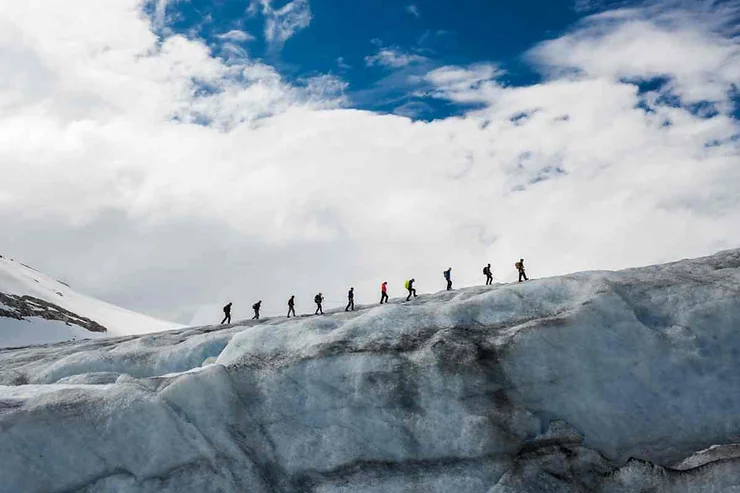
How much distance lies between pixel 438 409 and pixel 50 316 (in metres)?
113

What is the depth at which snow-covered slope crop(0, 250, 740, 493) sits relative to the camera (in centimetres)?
1560

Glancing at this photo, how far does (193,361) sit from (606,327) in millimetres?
15159

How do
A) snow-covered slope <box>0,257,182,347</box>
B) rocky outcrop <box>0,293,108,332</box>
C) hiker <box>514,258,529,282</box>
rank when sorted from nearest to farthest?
1. hiker <box>514,258,529,282</box>
2. snow-covered slope <box>0,257,182,347</box>
3. rocky outcrop <box>0,293,108,332</box>

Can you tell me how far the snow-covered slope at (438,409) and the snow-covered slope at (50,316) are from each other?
8871 cm

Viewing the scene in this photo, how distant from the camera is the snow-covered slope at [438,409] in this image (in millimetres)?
15602

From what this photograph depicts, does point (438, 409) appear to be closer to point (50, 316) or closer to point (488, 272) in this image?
point (488, 272)

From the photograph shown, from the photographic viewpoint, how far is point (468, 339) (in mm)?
18594

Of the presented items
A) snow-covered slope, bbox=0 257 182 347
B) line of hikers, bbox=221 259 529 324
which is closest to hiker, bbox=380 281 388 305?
line of hikers, bbox=221 259 529 324

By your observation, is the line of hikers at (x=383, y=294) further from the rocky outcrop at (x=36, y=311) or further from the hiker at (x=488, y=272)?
the rocky outcrop at (x=36, y=311)

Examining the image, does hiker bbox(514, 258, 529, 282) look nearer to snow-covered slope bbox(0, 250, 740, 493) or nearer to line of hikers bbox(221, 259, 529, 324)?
line of hikers bbox(221, 259, 529, 324)

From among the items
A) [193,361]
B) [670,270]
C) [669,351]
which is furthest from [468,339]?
[193,361]

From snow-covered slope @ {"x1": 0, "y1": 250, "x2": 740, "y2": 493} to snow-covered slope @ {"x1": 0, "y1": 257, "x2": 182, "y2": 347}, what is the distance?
291ft

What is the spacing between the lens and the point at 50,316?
367 ft

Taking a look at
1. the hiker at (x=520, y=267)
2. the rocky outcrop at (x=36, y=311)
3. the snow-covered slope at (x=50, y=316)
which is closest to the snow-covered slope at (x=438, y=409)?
the hiker at (x=520, y=267)
